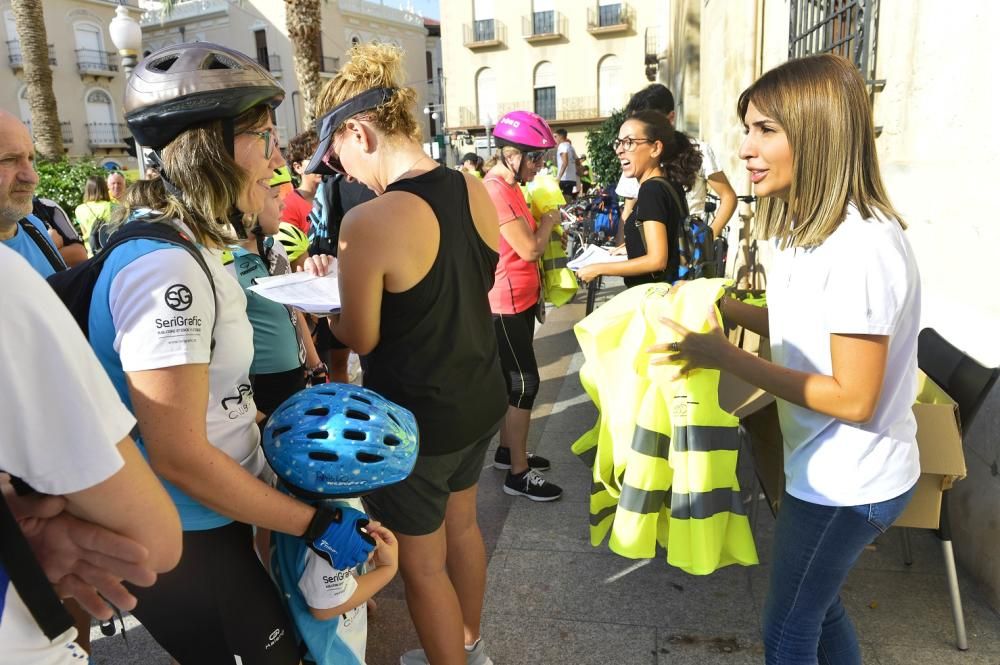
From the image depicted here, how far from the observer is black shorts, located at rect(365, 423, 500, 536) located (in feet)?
6.40

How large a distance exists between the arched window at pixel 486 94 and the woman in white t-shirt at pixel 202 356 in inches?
1421

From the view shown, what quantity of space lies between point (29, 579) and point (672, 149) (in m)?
3.53

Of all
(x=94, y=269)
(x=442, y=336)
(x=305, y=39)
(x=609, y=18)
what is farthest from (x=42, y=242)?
(x=609, y=18)

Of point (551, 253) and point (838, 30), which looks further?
point (838, 30)

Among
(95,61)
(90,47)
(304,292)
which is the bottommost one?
(304,292)

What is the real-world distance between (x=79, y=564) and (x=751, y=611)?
249 centimetres

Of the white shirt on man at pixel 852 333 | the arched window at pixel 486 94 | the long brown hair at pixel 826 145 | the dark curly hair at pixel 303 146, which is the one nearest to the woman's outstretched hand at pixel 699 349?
the white shirt on man at pixel 852 333

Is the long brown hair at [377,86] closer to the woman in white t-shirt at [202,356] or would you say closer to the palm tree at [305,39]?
the woman in white t-shirt at [202,356]

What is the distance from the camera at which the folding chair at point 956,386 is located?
2.29 metres

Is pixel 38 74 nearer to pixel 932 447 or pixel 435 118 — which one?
pixel 932 447

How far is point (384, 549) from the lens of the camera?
1.64 m

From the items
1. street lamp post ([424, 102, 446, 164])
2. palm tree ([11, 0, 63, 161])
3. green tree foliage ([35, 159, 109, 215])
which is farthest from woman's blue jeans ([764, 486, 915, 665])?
street lamp post ([424, 102, 446, 164])

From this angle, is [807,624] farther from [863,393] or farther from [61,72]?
[61,72]

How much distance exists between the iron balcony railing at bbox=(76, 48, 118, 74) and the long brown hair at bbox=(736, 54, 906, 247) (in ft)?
136
